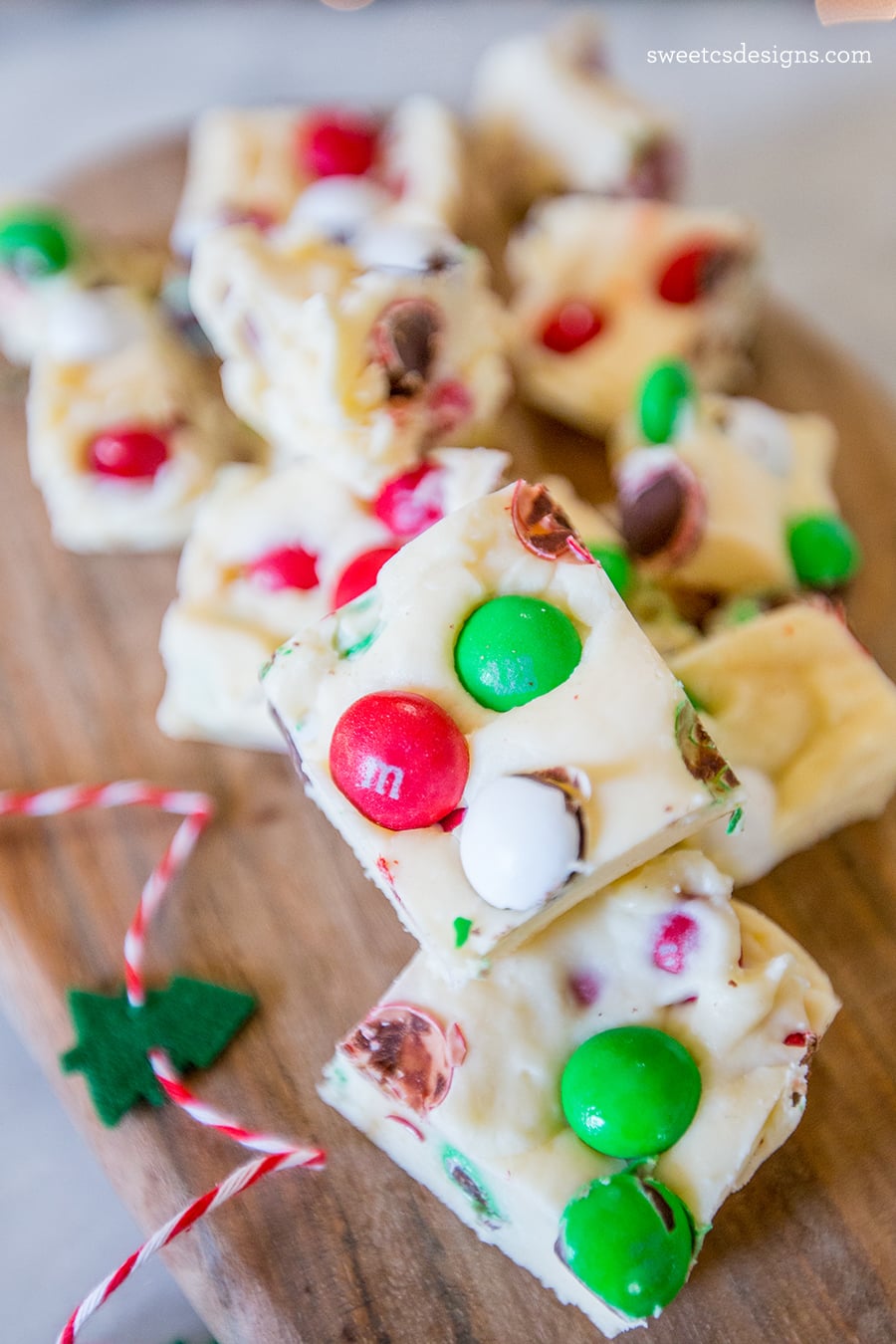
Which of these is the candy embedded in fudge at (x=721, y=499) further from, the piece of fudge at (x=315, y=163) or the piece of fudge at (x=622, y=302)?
the piece of fudge at (x=315, y=163)

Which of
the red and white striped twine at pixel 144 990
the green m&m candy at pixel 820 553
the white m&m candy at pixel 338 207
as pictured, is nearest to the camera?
the red and white striped twine at pixel 144 990

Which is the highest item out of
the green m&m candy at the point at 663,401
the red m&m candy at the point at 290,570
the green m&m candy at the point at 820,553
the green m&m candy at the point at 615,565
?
the green m&m candy at the point at 663,401

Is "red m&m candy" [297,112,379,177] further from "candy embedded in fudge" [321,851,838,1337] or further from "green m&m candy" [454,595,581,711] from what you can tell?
"candy embedded in fudge" [321,851,838,1337]

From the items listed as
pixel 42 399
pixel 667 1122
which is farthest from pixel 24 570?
pixel 667 1122

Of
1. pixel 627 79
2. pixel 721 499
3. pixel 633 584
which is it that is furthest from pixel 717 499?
pixel 627 79

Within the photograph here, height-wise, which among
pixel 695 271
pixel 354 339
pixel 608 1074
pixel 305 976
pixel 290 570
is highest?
pixel 354 339

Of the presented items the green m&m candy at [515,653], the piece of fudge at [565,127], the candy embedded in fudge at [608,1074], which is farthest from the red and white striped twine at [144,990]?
the piece of fudge at [565,127]

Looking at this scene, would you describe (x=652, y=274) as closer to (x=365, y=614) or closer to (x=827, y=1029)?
(x=365, y=614)

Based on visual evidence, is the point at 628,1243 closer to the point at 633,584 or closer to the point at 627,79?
the point at 633,584
